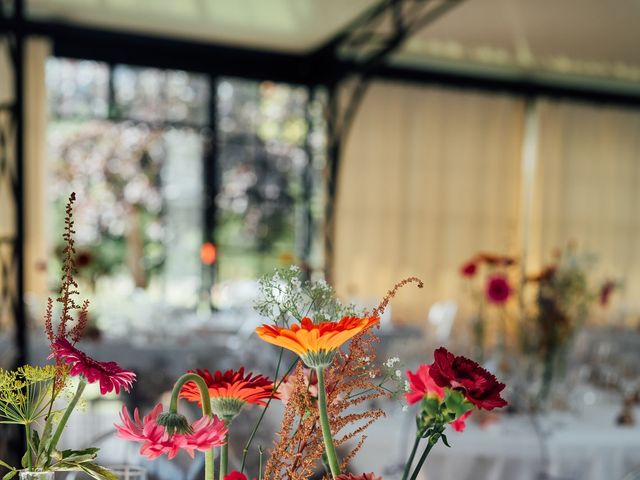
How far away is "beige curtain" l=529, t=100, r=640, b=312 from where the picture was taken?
35.0 ft

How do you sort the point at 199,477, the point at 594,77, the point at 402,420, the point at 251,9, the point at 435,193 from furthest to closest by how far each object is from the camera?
the point at 594,77
the point at 435,193
the point at 251,9
the point at 402,420
the point at 199,477

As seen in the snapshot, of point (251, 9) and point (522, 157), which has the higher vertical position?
point (251, 9)

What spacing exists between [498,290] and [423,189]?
688 centimetres

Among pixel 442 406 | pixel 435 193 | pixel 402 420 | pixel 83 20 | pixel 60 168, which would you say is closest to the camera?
pixel 442 406

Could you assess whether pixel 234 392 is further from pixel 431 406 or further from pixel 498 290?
pixel 498 290

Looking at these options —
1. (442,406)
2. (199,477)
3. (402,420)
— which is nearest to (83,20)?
(402,420)

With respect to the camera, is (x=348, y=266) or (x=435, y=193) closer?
(x=348, y=266)

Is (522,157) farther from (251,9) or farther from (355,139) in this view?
(251,9)

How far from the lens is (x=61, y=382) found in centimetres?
92

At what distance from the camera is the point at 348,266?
9.63 metres

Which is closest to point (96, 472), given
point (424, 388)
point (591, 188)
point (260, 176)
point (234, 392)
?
point (234, 392)

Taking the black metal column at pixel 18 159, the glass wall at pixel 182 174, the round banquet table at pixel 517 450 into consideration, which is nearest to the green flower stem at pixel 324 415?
the round banquet table at pixel 517 450

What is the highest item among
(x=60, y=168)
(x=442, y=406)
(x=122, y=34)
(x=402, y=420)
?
(x=122, y=34)

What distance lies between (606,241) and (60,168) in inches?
271
